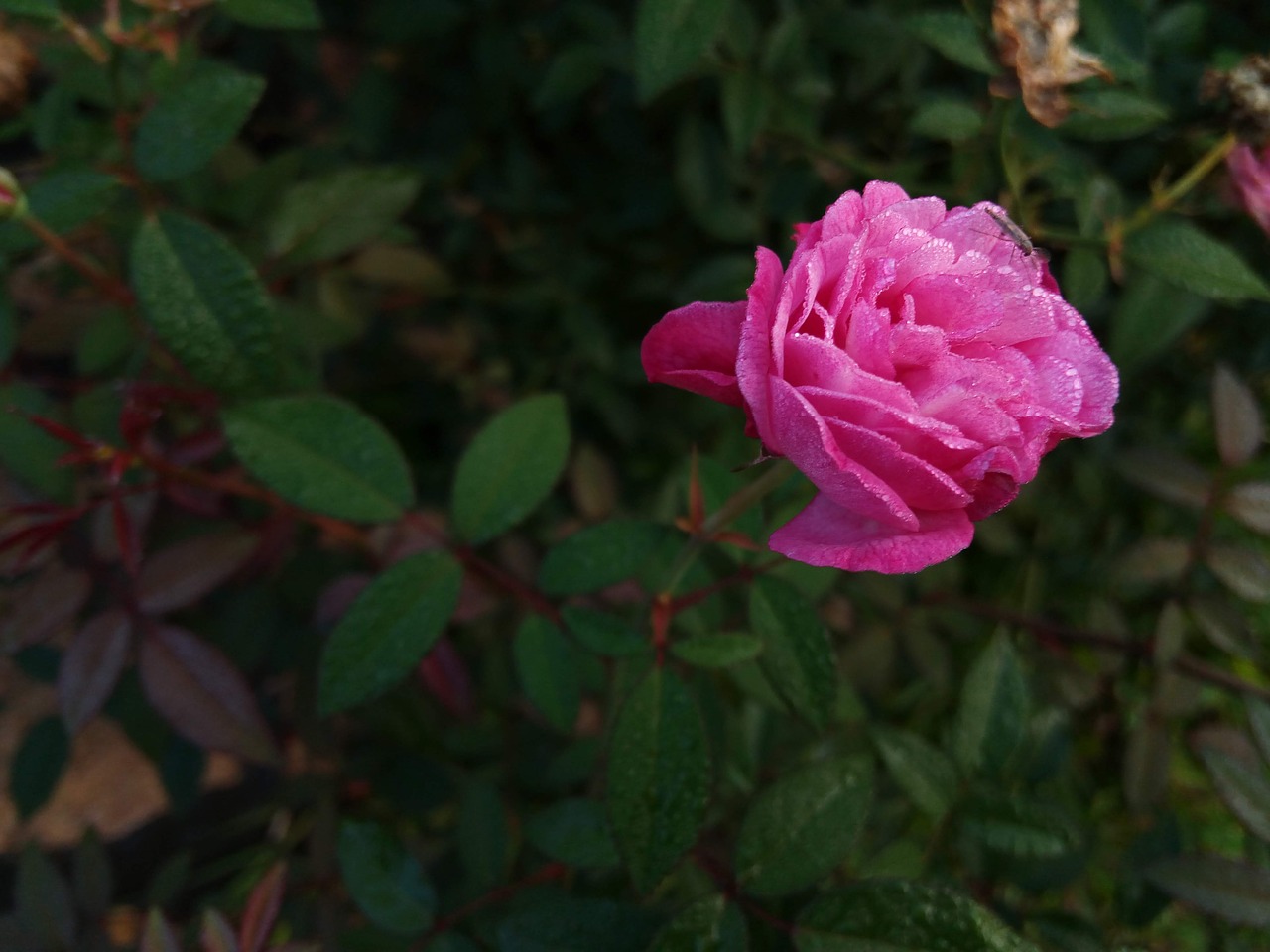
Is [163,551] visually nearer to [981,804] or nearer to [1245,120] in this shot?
[981,804]

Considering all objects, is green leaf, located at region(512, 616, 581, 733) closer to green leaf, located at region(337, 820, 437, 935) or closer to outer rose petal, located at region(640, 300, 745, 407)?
green leaf, located at region(337, 820, 437, 935)

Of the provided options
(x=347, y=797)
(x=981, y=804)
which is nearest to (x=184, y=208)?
(x=347, y=797)

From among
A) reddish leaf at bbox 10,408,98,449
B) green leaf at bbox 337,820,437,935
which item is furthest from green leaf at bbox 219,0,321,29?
green leaf at bbox 337,820,437,935

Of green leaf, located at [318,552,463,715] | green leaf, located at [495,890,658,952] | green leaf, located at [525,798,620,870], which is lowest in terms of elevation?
green leaf, located at [525,798,620,870]

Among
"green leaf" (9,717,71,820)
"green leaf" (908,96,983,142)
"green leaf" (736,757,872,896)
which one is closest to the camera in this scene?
"green leaf" (736,757,872,896)

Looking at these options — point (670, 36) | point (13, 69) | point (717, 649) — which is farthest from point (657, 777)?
point (13, 69)
